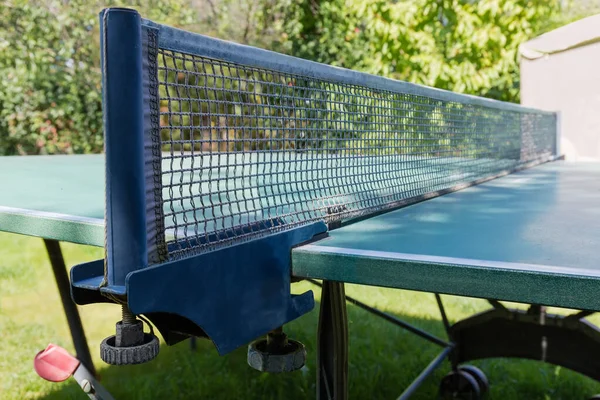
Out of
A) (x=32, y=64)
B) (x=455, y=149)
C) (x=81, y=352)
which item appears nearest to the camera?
(x=455, y=149)

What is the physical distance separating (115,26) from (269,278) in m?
0.57

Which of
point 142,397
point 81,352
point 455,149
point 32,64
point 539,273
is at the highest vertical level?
point 32,64

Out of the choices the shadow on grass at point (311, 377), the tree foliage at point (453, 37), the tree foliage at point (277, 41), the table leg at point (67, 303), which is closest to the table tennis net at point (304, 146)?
the table leg at point (67, 303)

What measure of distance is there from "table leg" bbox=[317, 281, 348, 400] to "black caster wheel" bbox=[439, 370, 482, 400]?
1.71 m

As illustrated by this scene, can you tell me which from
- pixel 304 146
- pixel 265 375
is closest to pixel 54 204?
pixel 304 146

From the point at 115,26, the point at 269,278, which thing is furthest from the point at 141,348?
the point at 115,26

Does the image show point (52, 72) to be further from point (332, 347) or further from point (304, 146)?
point (332, 347)

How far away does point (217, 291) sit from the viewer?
1170 mm

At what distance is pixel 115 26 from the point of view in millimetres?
1035

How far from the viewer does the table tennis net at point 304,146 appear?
4.23 feet

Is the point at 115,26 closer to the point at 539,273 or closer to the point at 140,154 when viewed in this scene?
the point at 140,154

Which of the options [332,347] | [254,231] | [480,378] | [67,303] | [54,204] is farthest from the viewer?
[480,378]

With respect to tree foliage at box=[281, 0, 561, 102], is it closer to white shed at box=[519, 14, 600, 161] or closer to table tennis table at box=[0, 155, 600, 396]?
white shed at box=[519, 14, 600, 161]

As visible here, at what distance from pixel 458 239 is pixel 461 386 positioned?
204cm
